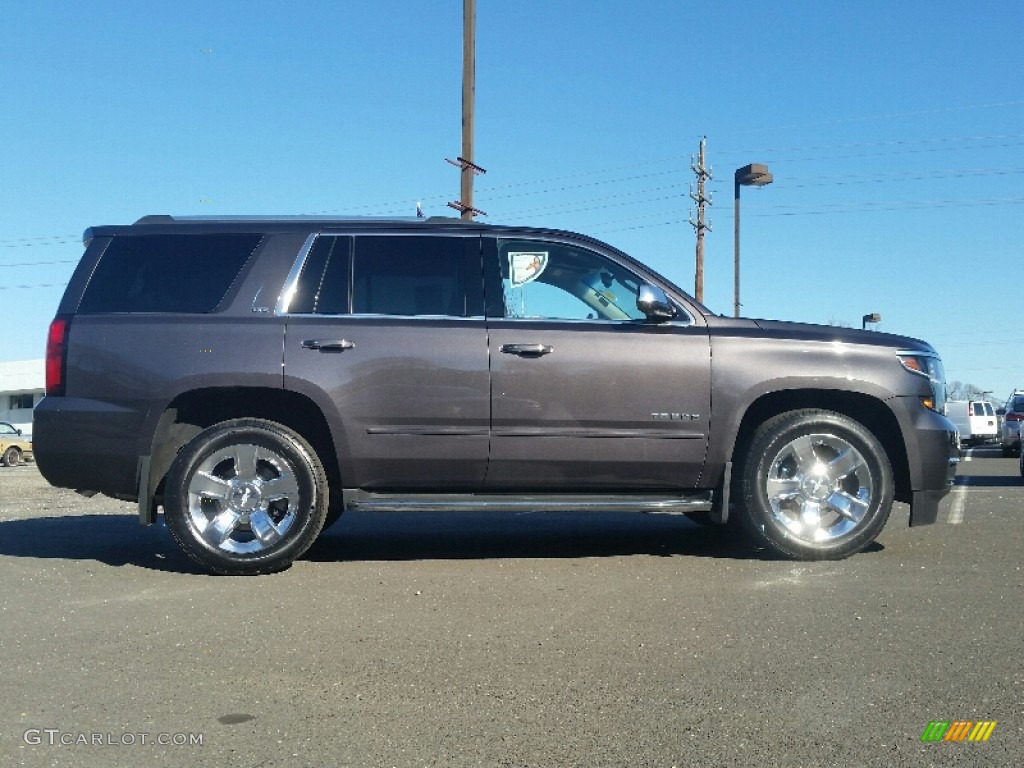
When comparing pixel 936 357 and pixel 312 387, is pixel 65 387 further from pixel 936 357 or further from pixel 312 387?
pixel 936 357

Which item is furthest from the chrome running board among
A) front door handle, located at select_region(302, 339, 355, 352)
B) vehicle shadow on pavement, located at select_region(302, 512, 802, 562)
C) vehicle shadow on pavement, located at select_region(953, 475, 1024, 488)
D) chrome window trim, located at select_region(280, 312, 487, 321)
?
vehicle shadow on pavement, located at select_region(953, 475, 1024, 488)

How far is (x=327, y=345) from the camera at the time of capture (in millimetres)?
5918

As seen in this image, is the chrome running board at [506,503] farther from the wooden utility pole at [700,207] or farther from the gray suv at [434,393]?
the wooden utility pole at [700,207]

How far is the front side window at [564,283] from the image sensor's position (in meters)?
6.22

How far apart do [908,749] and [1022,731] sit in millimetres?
422

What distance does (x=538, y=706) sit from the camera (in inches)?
136

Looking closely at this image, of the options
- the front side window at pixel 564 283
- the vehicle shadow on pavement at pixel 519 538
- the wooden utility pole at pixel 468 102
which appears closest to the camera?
the front side window at pixel 564 283

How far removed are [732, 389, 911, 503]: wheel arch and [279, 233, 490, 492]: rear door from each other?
5.37 ft

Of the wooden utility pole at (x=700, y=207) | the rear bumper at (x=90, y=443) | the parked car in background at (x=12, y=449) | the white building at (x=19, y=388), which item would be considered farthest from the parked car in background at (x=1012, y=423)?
the white building at (x=19, y=388)

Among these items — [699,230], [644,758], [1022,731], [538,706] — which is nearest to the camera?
[644,758]

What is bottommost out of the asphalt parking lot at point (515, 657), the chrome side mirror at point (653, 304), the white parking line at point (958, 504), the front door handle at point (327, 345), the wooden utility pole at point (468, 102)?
the white parking line at point (958, 504)

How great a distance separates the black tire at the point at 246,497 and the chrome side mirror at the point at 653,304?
2.07m

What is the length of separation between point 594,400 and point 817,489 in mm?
1433

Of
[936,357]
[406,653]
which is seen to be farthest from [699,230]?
[406,653]
